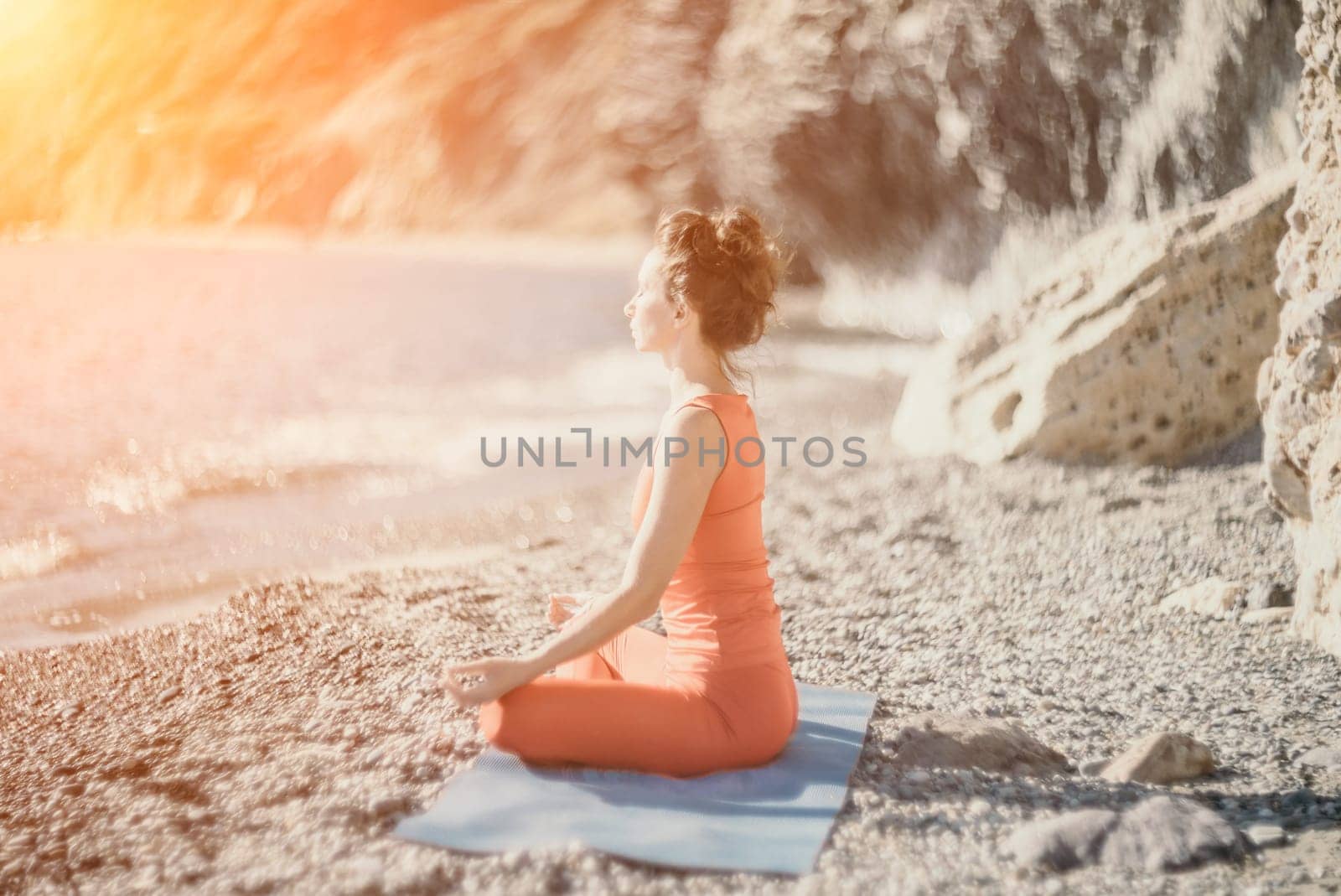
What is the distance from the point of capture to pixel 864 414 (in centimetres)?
886

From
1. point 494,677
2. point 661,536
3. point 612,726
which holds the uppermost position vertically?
point 661,536

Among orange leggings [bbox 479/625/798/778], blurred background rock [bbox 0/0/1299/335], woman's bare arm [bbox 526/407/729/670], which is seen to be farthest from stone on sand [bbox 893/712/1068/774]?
blurred background rock [bbox 0/0/1299/335]

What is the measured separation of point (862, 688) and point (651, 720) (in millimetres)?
1138

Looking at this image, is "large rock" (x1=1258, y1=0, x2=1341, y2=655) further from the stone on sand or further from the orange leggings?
the orange leggings

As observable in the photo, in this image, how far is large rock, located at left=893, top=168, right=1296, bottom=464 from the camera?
17.1 feet

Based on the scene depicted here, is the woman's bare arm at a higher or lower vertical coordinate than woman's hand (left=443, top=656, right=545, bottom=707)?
higher

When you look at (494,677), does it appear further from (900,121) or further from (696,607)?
(900,121)

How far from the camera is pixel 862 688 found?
3291mm

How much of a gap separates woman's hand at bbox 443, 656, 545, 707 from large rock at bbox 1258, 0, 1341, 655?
2317mm

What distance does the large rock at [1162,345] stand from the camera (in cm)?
522

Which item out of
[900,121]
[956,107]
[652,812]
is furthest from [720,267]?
[900,121]

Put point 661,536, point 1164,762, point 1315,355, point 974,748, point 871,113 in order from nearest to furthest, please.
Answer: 1. point 661,536
2. point 1164,762
3. point 974,748
4. point 1315,355
5. point 871,113

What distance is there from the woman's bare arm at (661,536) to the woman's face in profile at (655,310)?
202 millimetres

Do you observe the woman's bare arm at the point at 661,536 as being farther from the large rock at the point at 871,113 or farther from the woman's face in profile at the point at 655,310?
the large rock at the point at 871,113
